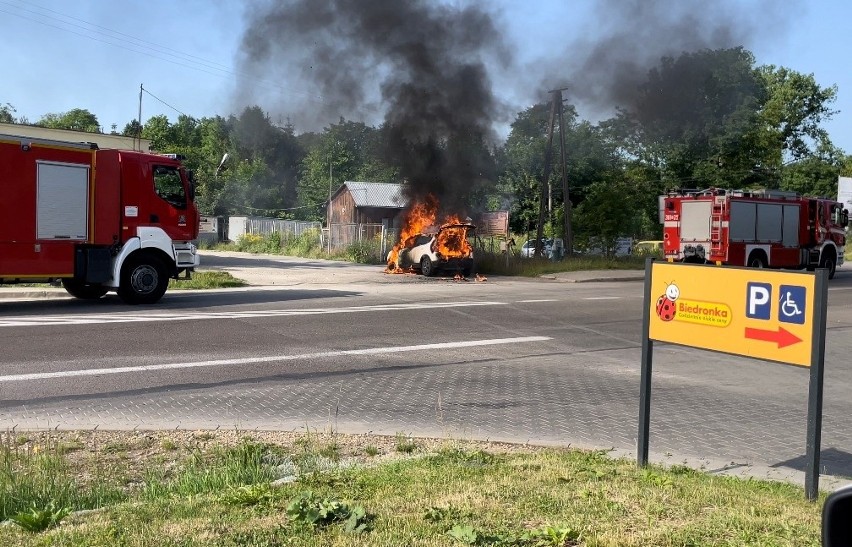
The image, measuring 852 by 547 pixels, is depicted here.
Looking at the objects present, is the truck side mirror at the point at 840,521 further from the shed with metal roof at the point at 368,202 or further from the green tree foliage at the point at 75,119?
the green tree foliage at the point at 75,119

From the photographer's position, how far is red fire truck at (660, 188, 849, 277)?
26906 millimetres

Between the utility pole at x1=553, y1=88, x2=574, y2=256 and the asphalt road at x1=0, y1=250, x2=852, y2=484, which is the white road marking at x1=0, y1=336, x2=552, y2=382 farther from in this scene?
the utility pole at x1=553, y1=88, x2=574, y2=256

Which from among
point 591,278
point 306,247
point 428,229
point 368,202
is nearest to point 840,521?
point 591,278

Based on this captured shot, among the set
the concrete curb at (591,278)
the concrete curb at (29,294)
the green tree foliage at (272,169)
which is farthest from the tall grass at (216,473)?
the green tree foliage at (272,169)

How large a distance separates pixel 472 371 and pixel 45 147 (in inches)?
378

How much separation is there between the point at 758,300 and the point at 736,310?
0.55ft

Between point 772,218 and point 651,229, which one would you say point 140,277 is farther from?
point 651,229

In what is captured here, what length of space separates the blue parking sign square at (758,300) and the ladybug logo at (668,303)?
0.53 metres

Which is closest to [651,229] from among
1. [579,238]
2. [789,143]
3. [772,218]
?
[789,143]

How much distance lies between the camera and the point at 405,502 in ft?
14.2

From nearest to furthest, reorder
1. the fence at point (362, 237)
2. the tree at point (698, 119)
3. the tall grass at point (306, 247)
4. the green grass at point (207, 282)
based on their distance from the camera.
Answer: the green grass at point (207, 282)
the tree at point (698, 119)
the fence at point (362, 237)
the tall grass at point (306, 247)

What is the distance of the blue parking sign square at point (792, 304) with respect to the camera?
4.89 metres

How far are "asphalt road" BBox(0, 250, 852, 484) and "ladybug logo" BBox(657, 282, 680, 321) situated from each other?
3.77 feet

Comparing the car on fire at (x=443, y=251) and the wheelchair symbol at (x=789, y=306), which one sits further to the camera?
the car on fire at (x=443, y=251)
